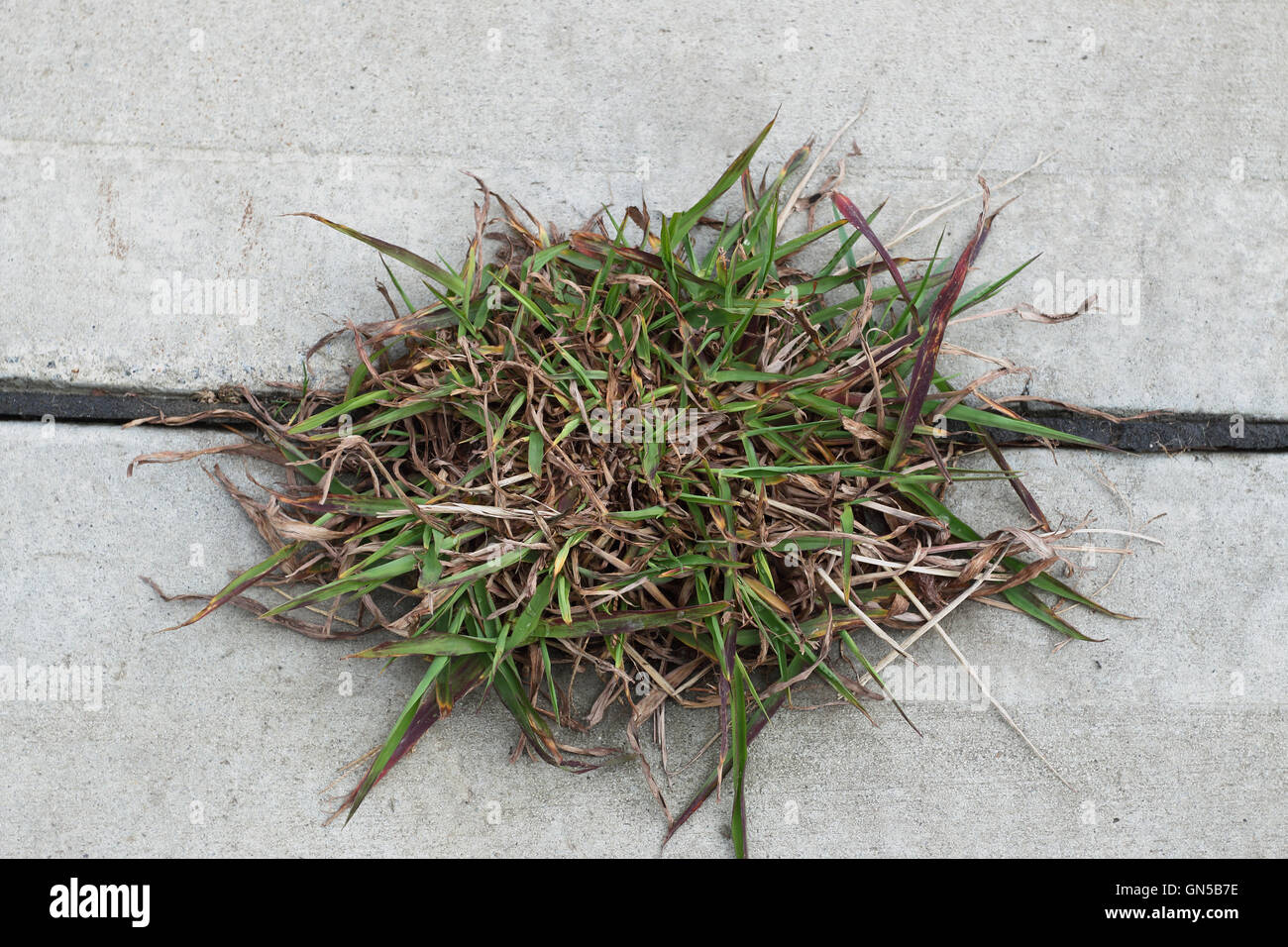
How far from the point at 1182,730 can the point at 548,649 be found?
130cm

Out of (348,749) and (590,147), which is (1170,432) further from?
(348,749)

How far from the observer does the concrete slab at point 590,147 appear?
160 cm

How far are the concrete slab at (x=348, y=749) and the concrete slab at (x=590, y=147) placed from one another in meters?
0.28

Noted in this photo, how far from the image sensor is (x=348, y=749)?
1.59 m

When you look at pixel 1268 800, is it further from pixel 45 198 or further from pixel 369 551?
pixel 45 198

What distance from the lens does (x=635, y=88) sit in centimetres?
163

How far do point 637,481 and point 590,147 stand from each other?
27.8 inches

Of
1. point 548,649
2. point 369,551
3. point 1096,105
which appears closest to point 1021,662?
point 548,649

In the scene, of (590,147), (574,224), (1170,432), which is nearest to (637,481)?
(574,224)

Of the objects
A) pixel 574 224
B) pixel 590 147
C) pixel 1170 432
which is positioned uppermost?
pixel 590 147

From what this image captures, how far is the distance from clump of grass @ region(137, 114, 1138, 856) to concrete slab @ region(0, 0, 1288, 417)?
0.17 meters

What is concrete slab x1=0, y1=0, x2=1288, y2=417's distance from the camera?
160cm

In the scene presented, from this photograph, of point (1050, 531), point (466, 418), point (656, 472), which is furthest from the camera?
point (1050, 531)

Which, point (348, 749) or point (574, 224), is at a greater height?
point (574, 224)
